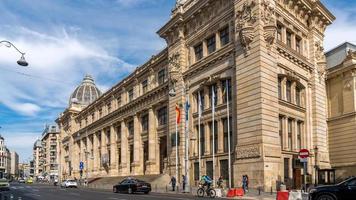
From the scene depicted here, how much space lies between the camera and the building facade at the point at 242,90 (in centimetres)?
4306

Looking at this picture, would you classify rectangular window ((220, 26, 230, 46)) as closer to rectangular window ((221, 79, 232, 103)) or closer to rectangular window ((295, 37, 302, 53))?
rectangular window ((221, 79, 232, 103))

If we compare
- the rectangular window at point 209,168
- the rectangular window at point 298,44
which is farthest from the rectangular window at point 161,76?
the rectangular window at point 298,44

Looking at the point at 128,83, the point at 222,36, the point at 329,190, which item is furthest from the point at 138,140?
the point at 329,190

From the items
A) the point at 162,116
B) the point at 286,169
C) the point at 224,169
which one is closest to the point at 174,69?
the point at 162,116

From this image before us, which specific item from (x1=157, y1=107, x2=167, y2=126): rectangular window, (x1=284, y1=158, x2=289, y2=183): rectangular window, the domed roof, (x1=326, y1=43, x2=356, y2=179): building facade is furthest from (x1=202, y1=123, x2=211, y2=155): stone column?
the domed roof

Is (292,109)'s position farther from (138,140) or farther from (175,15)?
(138,140)

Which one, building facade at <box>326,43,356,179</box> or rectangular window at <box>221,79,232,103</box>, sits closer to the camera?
rectangular window at <box>221,79,232,103</box>

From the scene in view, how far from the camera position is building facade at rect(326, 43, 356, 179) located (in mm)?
52500

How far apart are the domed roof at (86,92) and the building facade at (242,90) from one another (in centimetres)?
6072

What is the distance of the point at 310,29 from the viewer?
53.6 m

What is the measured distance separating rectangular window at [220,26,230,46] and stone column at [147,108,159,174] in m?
21.5

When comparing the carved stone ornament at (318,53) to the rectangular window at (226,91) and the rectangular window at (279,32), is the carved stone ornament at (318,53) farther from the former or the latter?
the rectangular window at (226,91)

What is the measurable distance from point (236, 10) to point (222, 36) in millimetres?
4511

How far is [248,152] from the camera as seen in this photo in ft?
139
